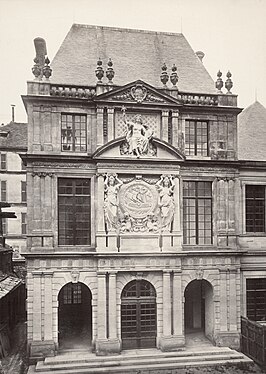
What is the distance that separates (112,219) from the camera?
19812mm

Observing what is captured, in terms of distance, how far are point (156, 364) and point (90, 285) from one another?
4.78 meters

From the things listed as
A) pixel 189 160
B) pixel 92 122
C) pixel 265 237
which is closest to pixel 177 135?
pixel 189 160

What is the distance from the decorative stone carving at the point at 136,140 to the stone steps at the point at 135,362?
32.0 feet

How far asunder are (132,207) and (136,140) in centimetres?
340

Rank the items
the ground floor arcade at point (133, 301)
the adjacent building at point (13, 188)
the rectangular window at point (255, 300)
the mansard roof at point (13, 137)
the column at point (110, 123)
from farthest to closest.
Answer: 1. the mansard roof at point (13, 137)
2. the adjacent building at point (13, 188)
3. the rectangular window at point (255, 300)
4. the column at point (110, 123)
5. the ground floor arcade at point (133, 301)

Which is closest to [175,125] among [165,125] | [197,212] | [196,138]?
[165,125]

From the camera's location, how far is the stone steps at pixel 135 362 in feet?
58.4

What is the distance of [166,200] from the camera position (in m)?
20.3

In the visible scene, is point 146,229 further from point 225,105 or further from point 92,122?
point 225,105

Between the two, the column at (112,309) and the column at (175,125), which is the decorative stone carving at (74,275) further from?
the column at (175,125)

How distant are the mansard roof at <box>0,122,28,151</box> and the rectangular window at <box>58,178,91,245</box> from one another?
2323 centimetres

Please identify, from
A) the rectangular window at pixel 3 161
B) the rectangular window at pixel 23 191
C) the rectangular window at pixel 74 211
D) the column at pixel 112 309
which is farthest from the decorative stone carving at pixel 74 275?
the rectangular window at pixel 3 161

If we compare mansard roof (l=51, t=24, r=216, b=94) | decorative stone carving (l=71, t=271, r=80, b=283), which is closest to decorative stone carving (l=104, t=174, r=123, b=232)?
decorative stone carving (l=71, t=271, r=80, b=283)

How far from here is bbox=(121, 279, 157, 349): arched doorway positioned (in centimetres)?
2014
